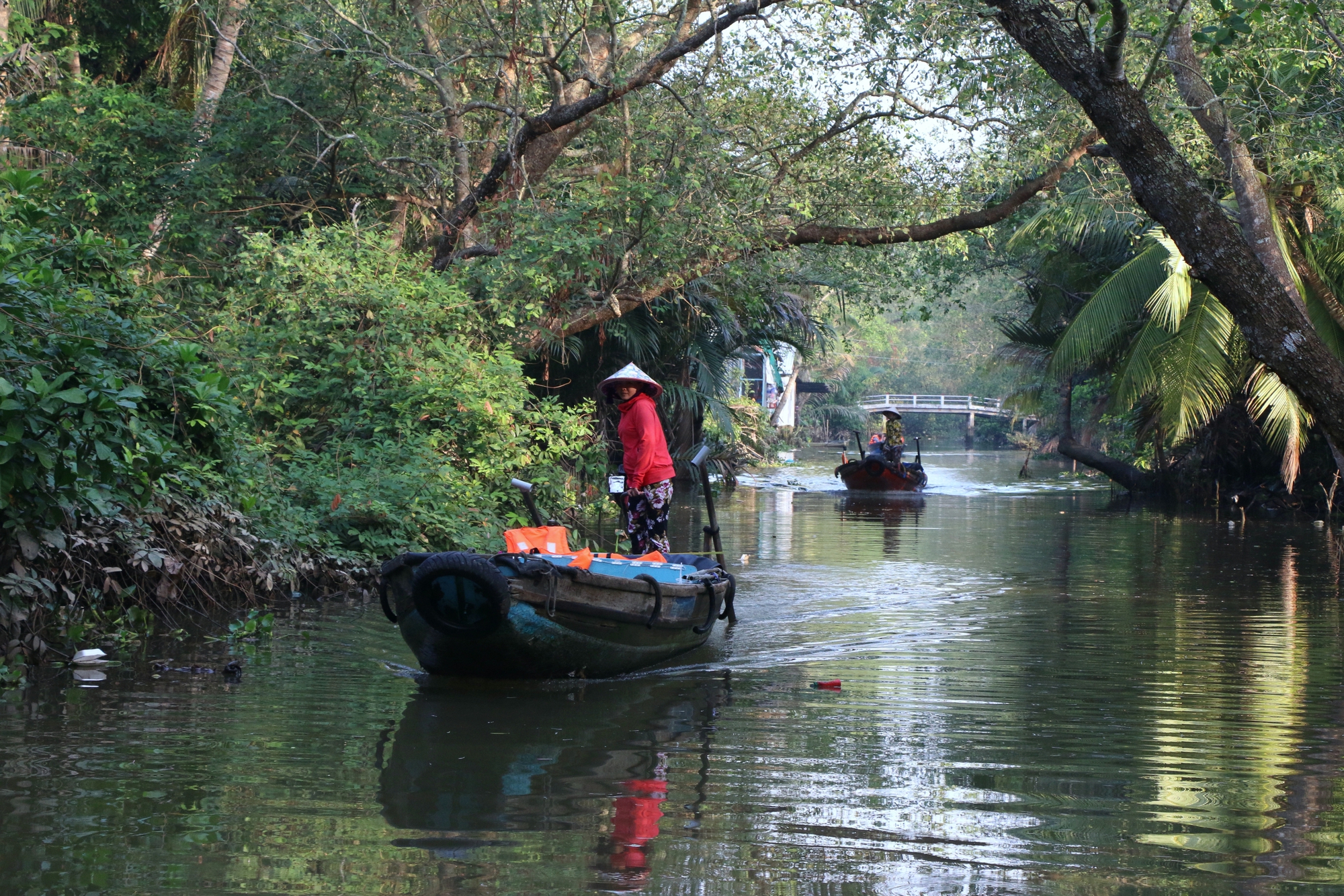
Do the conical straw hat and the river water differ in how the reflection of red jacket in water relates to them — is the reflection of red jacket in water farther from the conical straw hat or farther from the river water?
the conical straw hat

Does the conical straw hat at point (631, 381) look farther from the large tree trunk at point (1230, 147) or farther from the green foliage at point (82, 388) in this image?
the large tree trunk at point (1230, 147)

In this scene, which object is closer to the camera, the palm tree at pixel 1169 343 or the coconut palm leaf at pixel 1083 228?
the palm tree at pixel 1169 343

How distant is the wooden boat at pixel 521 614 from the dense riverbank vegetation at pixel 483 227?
1665mm

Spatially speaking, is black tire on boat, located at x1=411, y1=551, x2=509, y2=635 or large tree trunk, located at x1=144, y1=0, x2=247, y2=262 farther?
large tree trunk, located at x1=144, y1=0, x2=247, y2=262

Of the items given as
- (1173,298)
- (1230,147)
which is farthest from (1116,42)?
(1173,298)

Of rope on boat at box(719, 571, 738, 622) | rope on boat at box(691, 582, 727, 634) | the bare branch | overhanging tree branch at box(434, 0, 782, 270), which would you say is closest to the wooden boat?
rope on boat at box(691, 582, 727, 634)

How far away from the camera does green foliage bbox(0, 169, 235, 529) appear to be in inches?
254

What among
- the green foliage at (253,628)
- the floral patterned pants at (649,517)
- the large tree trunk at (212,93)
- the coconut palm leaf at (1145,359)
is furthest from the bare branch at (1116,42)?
the coconut palm leaf at (1145,359)

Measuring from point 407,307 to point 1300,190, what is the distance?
42.3ft

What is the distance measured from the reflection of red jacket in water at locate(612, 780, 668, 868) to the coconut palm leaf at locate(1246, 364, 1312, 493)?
49.0 ft

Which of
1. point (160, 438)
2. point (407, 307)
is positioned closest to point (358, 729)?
point (160, 438)

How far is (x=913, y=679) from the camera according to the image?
8.05 metres

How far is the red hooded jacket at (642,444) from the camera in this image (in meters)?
9.73

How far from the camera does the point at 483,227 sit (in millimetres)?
16359
